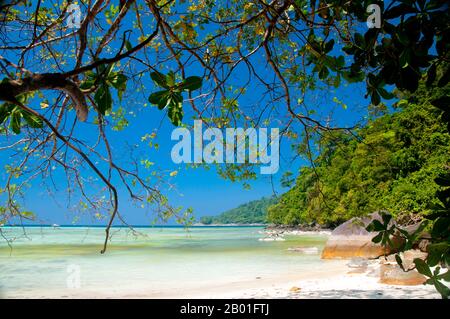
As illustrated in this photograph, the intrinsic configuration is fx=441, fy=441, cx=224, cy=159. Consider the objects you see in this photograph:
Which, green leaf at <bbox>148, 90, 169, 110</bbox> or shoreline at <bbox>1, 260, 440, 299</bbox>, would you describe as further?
shoreline at <bbox>1, 260, 440, 299</bbox>

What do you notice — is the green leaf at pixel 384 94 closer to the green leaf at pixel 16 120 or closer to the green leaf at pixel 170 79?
the green leaf at pixel 170 79

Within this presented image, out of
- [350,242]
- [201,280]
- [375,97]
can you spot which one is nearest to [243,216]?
[350,242]

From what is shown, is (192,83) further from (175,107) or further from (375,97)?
(375,97)

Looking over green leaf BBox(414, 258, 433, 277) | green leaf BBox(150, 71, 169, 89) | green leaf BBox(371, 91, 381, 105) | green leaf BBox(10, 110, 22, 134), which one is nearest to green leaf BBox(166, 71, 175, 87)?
green leaf BBox(150, 71, 169, 89)

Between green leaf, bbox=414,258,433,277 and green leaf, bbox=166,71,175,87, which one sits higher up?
green leaf, bbox=166,71,175,87

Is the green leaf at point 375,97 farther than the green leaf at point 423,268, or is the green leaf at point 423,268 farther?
the green leaf at point 375,97

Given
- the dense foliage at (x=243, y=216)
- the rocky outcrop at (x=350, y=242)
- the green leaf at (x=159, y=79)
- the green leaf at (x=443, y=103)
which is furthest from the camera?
the dense foliage at (x=243, y=216)

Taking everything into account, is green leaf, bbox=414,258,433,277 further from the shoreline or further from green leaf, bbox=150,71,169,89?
the shoreline

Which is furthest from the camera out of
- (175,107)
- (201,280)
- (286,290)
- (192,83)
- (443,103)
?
(201,280)

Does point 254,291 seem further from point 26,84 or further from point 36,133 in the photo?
point 26,84

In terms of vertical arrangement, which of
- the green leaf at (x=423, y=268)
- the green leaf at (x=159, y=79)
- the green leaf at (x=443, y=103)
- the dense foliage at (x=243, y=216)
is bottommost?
the dense foliage at (x=243, y=216)

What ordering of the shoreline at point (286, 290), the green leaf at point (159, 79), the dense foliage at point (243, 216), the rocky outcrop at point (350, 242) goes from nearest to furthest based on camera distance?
1. the green leaf at point (159, 79)
2. the shoreline at point (286, 290)
3. the rocky outcrop at point (350, 242)
4. the dense foliage at point (243, 216)

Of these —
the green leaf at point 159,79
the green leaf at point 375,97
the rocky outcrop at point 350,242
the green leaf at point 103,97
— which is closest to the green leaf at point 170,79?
the green leaf at point 159,79
